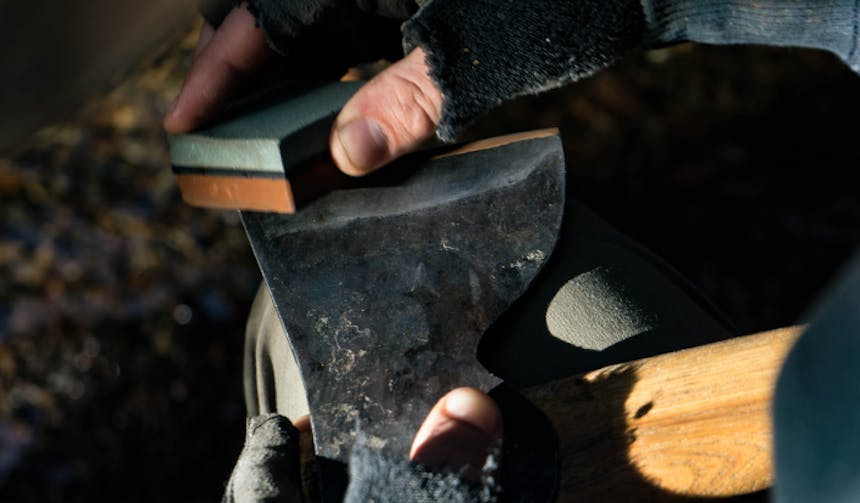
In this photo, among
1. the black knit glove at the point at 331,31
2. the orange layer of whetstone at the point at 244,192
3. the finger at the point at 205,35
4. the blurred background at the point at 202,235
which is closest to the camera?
the orange layer of whetstone at the point at 244,192

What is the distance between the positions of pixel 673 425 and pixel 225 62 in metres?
1.02

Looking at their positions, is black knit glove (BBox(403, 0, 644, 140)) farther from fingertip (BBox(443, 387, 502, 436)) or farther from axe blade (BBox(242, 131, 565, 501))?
fingertip (BBox(443, 387, 502, 436))

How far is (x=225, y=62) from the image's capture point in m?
1.65

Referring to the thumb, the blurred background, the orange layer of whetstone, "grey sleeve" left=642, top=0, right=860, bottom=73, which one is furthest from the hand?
the blurred background

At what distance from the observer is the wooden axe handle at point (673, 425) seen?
1140mm

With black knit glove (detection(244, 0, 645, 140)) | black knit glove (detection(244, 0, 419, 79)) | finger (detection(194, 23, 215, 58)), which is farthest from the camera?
finger (detection(194, 23, 215, 58))

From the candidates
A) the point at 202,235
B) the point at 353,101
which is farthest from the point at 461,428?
the point at 202,235

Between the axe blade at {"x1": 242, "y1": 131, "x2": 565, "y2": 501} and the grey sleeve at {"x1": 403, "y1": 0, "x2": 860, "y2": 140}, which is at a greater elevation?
→ the grey sleeve at {"x1": 403, "y1": 0, "x2": 860, "y2": 140}

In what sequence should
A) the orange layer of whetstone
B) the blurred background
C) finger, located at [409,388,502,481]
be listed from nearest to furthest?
1. finger, located at [409,388,502,481]
2. the orange layer of whetstone
3. the blurred background

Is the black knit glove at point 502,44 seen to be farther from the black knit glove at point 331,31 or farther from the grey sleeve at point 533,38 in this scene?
the black knit glove at point 331,31

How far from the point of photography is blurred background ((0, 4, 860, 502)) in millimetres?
2889

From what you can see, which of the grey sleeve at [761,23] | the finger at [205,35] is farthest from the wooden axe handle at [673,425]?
the finger at [205,35]

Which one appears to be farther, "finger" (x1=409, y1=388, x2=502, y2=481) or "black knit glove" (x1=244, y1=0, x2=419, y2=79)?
"black knit glove" (x1=244, y1=0, x2=419, y2=79)

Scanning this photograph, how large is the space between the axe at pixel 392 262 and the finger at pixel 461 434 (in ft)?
0.10
